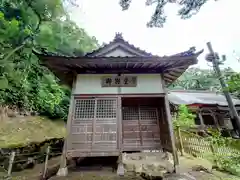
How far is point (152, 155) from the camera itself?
23.1ft

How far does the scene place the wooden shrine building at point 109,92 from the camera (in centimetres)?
540

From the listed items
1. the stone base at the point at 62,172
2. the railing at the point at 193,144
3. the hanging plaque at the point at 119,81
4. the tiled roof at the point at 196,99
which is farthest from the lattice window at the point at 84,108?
the tiled roof at the point at 196,99

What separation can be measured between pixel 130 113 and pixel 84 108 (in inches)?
106

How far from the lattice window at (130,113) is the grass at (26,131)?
191 inches

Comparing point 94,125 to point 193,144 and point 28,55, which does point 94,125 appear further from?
point 28,55

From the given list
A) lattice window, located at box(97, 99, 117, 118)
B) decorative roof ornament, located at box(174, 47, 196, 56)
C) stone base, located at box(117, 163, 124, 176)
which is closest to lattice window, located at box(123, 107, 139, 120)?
lattice window, located at box(97, 99, 117, 118)

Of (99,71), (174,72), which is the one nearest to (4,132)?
(99,71)

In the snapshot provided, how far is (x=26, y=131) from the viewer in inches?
337

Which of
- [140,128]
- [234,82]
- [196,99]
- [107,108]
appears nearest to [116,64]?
[107,108]

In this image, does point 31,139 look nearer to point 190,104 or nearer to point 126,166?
point 126,166

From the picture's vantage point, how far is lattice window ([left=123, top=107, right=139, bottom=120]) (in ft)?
24.9

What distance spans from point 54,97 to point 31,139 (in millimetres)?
4299

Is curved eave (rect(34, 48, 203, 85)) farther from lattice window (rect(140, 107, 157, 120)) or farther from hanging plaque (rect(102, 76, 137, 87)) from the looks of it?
lattice window (rect(140, 107, 157, 120))

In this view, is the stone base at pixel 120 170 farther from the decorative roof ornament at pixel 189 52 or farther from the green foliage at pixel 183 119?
the green foliage at pixel 183 119
